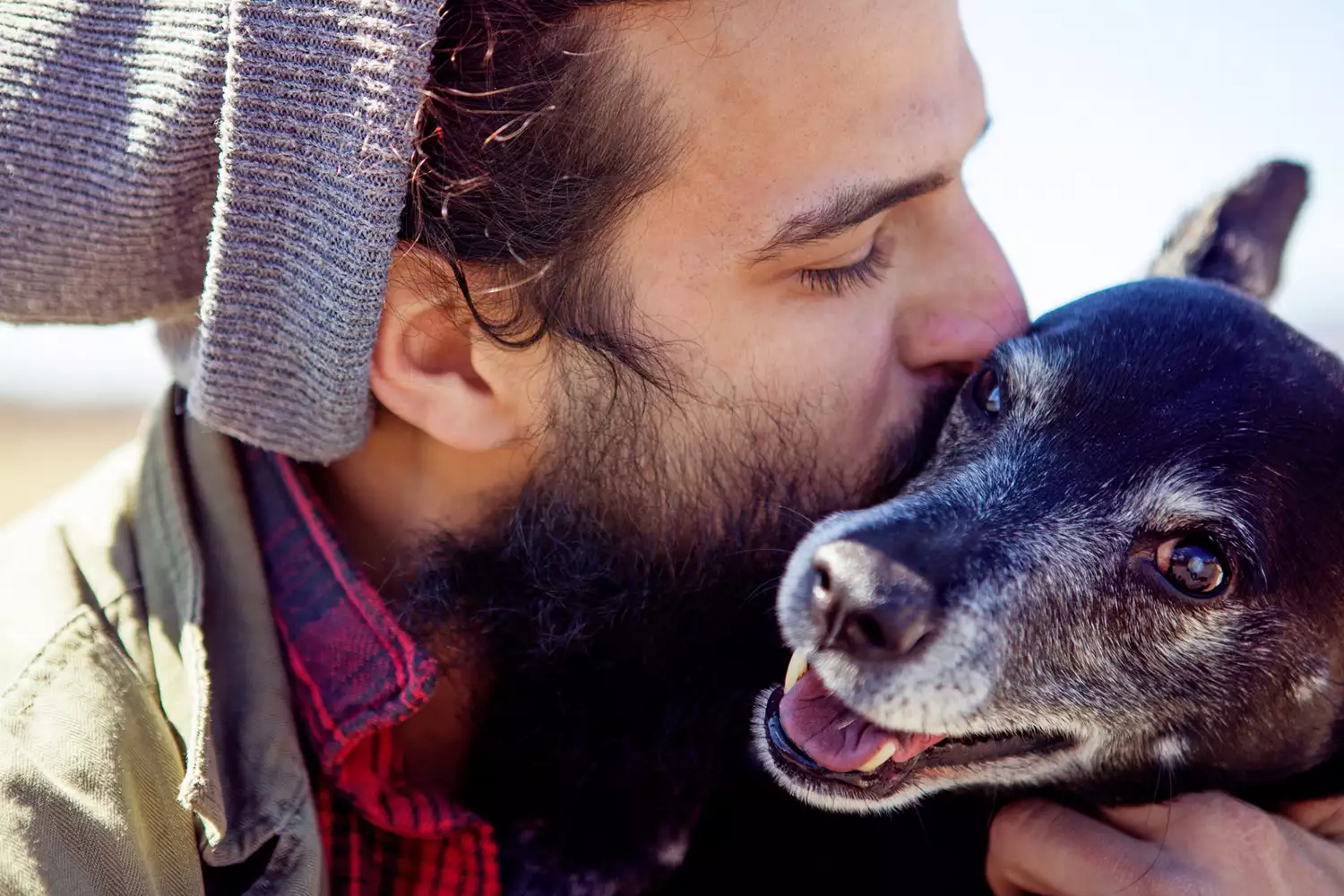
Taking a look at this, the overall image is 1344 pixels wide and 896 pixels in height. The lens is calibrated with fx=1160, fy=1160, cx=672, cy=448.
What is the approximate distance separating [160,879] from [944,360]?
184 cm

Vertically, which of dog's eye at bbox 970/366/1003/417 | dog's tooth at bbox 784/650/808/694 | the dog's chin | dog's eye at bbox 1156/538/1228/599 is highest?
dog's eye at bbox 970/366/1003/417

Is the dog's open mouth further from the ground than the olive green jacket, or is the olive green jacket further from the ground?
the olive green jacket

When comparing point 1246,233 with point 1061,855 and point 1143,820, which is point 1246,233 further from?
point 1061,855

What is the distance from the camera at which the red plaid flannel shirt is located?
221cm

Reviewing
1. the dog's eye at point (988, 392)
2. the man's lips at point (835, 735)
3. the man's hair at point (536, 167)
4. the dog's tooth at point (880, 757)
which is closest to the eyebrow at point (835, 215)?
the man's hair at point (536, 167)

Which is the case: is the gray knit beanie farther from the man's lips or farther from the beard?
the man's lips

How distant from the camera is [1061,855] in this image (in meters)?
2.32

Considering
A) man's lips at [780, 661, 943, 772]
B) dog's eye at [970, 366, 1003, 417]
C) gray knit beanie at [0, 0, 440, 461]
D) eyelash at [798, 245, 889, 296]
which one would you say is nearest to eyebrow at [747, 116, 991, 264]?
eyelash at [798, 245, 889, 296]

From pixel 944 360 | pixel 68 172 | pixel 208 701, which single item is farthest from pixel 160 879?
pixel 944 360

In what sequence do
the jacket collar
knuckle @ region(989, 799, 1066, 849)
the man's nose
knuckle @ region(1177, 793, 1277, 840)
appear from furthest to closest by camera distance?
the man's nose, knuckle @ region(989, 799, 1066, 849), knuckle @ region(1177, 793, 1277, 840), the jacket collar

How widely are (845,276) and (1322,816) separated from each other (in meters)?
1.55

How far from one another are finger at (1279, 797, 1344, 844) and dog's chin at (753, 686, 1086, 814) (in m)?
0.56

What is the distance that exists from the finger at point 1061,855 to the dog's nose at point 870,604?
0.66 meters

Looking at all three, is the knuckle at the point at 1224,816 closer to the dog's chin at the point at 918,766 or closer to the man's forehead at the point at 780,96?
the dog's chin at the point at 918,766
